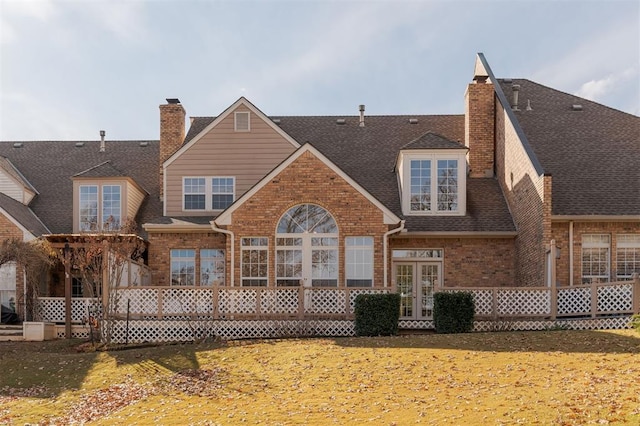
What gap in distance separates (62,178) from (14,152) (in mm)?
3573

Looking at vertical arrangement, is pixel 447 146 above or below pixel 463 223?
above

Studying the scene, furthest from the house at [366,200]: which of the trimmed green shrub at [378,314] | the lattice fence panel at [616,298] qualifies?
the lattice fence panel at [616,298]

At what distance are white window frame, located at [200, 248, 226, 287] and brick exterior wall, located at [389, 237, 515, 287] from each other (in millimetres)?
5935

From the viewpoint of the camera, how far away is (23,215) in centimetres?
2588

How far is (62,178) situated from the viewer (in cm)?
2964

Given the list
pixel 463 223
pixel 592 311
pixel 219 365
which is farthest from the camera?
pixel 463 223

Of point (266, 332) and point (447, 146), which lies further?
point (447, 146)

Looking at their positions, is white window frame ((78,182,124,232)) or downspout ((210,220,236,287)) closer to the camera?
downspout ((210,220,236,287))

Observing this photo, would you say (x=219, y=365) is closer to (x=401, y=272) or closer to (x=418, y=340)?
(x=418, y=340)

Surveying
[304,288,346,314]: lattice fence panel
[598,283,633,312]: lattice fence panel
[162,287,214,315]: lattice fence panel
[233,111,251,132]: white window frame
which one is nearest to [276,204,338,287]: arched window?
[304,288,346,314]: lattice fence panel

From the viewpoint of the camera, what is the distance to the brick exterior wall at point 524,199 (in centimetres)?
2121

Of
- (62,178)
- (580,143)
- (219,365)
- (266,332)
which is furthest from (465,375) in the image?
(62,178)

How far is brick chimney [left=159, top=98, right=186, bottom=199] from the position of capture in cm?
2808

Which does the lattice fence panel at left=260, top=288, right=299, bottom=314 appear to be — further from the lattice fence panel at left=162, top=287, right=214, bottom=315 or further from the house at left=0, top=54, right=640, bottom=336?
the lattice fence panel at left=162, top=287, right=214, bottom=315
